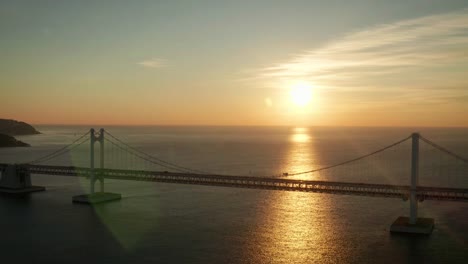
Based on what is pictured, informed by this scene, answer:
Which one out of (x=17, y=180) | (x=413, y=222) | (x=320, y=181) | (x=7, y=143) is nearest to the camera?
(x=413, y=222)

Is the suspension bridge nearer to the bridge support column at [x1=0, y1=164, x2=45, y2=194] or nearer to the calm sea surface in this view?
the bridge support column at [x1=0, y1=164, x2=45, y2=194]

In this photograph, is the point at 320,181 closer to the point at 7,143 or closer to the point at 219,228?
the point at 219,228

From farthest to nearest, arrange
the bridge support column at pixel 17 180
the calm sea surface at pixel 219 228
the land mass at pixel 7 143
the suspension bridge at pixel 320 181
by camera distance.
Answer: the land mass at pixel 7 143
the bridge support column at pixel 17 180
the suspension bridge at pixel 320 181
the calm sea surface at pixel 219 228

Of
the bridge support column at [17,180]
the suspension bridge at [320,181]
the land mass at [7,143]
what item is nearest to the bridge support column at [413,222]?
the suspension bridge at [320,181]

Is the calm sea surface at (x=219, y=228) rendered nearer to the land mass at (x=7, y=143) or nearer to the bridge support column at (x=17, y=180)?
the bridge support column at (x=17, y=180)

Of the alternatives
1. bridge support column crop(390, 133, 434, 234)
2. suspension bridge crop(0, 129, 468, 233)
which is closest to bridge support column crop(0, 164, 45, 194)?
suspension bridge crop(0, 129, 468, 233)

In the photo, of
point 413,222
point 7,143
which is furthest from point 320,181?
point 7,143

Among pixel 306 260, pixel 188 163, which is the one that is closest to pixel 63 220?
pixel 306 260

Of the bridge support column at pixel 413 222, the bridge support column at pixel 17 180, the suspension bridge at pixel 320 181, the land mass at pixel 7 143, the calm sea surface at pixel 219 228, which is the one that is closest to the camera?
the calm sea surface at pixel 219 228

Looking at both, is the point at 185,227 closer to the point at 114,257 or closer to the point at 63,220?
the point at 114,257
